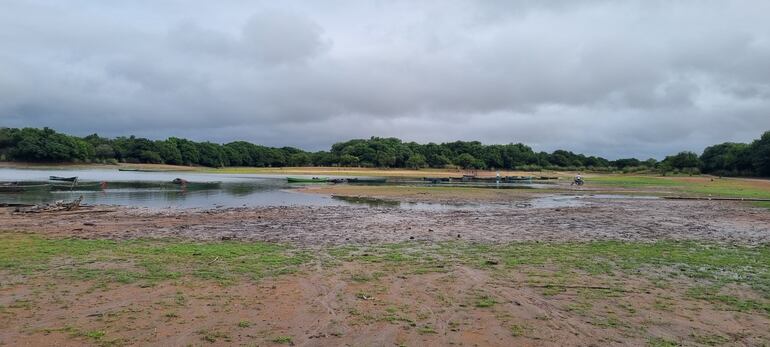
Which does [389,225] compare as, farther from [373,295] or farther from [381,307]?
[381,307]

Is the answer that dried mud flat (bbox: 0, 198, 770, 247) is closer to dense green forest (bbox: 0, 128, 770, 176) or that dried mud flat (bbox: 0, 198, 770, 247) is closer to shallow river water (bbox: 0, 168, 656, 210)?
shallow river water (bbox: 0, 168, 656, 210)

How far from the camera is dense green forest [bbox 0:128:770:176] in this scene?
377 feet

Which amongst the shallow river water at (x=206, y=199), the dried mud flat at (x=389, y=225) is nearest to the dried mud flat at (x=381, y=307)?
the dried mud flat at (x=389, y=225)

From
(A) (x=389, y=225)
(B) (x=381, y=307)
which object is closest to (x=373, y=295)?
(B) (x=381, y=307)

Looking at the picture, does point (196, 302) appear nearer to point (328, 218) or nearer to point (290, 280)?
point (290, 280)

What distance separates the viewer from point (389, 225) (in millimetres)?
22000

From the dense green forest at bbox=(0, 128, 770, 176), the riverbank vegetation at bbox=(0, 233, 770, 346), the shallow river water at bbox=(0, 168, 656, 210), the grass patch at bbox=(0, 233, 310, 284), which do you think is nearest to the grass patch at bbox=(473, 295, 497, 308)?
the riverbank vegetation at bbox=(0, 233, 770, 346)

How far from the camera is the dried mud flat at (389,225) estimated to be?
18.0 m

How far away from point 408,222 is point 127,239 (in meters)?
12.1

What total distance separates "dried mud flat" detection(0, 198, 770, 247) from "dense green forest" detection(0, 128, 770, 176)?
95.5 m

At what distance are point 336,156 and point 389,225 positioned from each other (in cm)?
15807

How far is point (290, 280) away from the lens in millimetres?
10688

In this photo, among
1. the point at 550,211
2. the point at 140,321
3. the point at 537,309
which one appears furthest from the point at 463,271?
the point at 550,211

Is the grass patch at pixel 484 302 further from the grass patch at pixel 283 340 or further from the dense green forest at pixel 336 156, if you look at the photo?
the dense green forest at pixel 336 156
